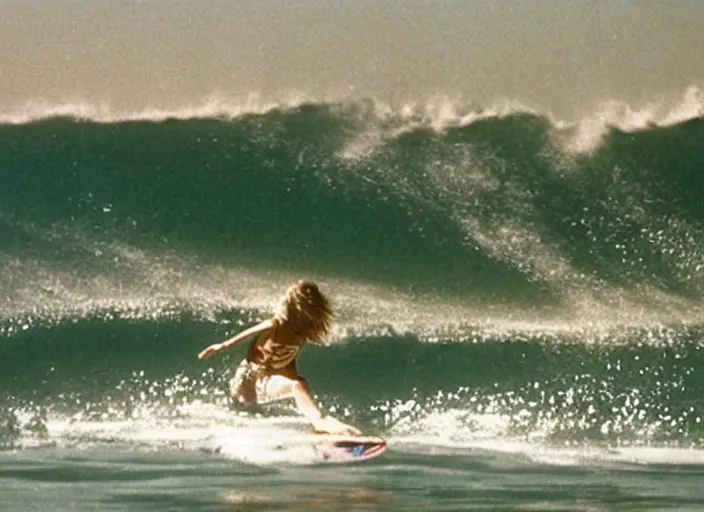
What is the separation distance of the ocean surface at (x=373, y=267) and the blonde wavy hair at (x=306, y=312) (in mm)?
223

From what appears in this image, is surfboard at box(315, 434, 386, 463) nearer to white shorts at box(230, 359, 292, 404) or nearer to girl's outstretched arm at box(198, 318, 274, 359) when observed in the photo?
white shorts at box(230, 359, 292, 404)

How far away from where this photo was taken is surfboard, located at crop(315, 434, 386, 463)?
4.27 meters

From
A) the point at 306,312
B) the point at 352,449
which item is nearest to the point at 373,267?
the point at 306,312

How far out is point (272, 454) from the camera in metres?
4.37

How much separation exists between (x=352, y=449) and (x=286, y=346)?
0.43 metres

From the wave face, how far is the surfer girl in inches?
9.2

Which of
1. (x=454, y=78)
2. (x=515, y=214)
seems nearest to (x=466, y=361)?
(x=515, y=214)

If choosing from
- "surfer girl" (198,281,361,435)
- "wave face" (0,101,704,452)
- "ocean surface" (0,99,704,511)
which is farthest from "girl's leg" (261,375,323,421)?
"wave face" (0,101,704,452)

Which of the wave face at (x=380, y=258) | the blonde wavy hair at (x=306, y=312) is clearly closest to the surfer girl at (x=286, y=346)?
the blonde wavy hair at (x=306, y=312)

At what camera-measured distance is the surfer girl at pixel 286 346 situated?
454cm

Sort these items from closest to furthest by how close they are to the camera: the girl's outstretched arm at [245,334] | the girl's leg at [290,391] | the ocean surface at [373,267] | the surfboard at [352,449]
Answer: the surfboard at [352,449] < the girl's outstretched arm at [245,334] < the girl's leg at [290,391] < the ocean surface at [373,267]

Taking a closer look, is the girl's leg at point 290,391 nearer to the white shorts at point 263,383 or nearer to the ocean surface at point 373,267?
the white shorts at point 263,383

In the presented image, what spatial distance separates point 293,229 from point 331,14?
68cm

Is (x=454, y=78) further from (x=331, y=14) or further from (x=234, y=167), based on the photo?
(x=234, y=167)
